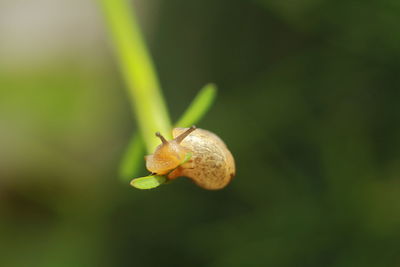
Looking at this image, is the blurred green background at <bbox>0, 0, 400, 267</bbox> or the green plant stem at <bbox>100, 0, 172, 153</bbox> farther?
the blurred green background at <bbox>0, 0, 400, 267</bbox>

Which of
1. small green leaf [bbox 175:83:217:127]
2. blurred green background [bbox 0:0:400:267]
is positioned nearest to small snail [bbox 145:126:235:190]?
small green leaf [bbox 175:83:217:127]

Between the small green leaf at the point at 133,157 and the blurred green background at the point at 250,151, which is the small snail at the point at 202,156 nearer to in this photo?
the small green leaf at the point at 133,157

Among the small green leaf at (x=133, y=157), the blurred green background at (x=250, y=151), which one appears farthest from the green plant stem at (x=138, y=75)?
the blurred green background at (x=250, y=151)

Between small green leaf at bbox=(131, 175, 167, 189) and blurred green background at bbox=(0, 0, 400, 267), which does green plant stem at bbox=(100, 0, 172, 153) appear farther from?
blurred green background at bbox=(0, 0, 400, 267)

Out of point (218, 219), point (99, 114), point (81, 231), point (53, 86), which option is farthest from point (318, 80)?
point (53, 86)

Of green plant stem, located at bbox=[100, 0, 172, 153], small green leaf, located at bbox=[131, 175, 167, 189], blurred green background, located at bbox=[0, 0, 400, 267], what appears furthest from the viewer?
blurred green background, located at bbox=[0, 0, 400, 267]

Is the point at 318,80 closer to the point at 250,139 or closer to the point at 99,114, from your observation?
the point at 250,139

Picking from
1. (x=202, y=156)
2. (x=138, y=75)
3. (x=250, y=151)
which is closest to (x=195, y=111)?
(x=202, y=156)

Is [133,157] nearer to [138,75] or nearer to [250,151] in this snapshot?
[138,75]
